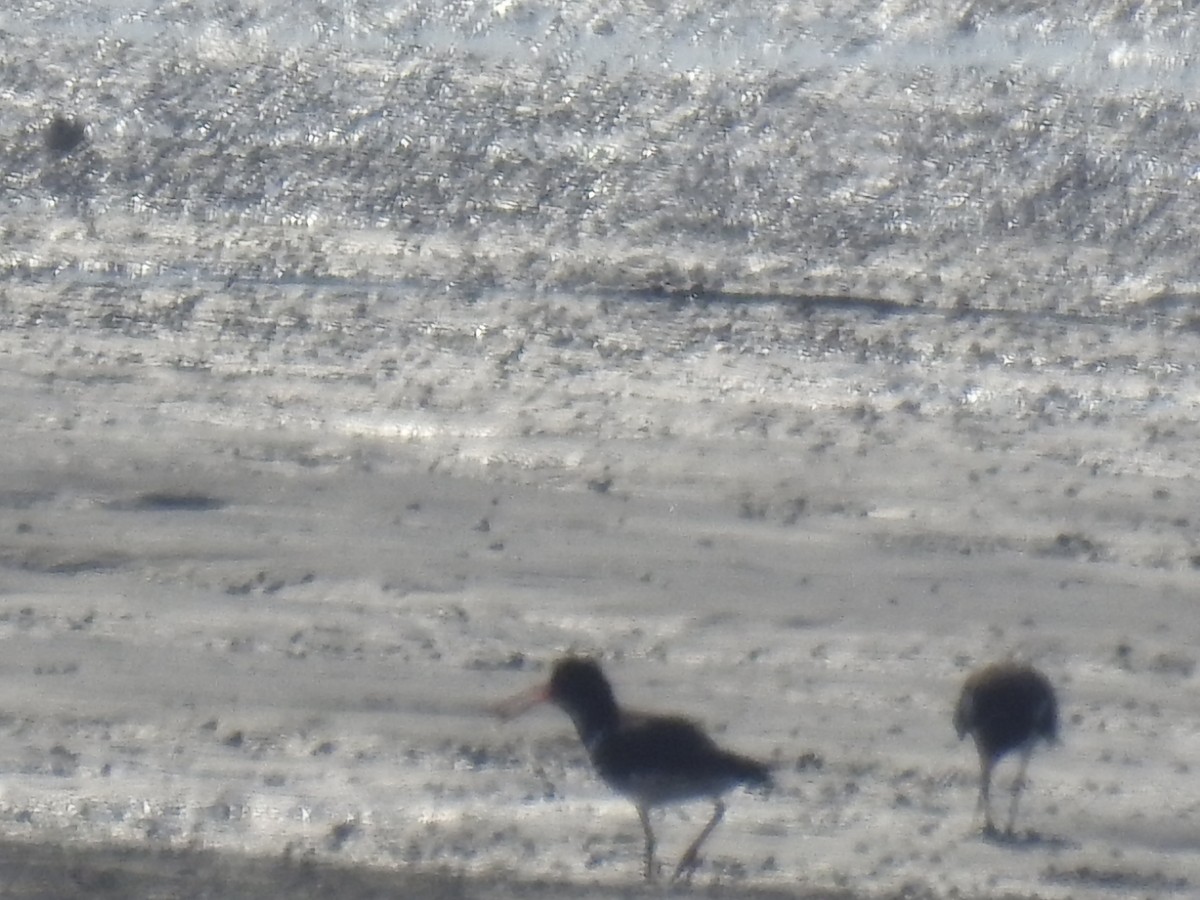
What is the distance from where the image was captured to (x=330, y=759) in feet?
11.6

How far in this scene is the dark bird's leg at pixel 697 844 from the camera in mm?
3329

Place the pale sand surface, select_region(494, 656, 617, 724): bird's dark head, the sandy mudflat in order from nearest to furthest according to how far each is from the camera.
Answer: the sandy mudflat, the pale sand surface, select_region(494, 656, 617, 724): bird's dark head

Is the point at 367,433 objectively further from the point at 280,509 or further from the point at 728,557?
the point at 728,557

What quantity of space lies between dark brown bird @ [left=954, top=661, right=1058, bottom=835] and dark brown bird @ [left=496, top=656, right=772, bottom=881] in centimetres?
39

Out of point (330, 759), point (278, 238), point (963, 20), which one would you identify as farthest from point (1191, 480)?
point (278, 238)

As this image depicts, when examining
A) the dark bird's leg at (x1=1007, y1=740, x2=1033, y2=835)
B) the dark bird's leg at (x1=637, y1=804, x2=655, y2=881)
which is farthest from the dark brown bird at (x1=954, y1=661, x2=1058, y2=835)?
the dark bird's leg at (x1=637, y1=804, x2=655, y2=881)

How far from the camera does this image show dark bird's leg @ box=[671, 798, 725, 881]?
3.33 metres

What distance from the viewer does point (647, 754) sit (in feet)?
11.0

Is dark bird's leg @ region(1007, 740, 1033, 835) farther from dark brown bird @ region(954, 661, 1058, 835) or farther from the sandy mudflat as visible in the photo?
the sandy mudflat

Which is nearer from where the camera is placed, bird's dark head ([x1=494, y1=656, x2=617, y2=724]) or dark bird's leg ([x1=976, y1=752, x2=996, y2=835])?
dark bird's leg ([x1=976, y1=752, x2=996, y2=835])

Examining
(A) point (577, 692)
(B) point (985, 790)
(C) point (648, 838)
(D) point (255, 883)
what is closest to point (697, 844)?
(C) point (648, 838)

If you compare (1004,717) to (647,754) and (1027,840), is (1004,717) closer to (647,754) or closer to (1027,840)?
(1027,840)

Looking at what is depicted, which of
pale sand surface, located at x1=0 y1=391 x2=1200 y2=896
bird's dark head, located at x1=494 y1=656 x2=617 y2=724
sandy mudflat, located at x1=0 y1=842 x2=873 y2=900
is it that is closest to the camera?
sandy mudflat, located at x1=0 y1=842 x2=873 y2=900

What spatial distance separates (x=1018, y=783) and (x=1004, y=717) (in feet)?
0.49
